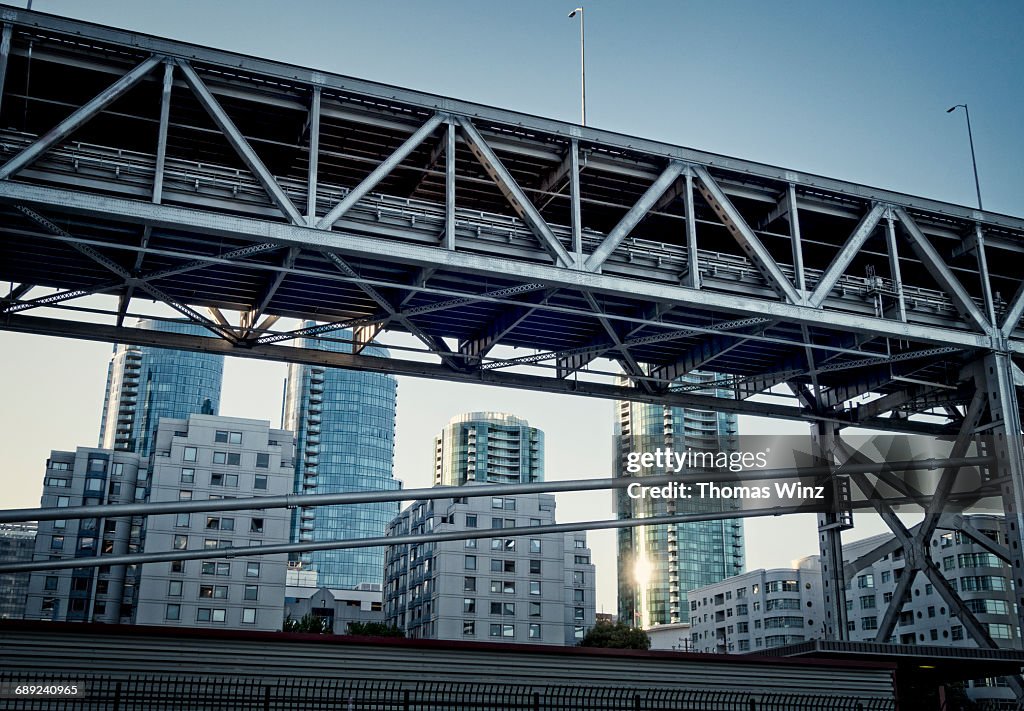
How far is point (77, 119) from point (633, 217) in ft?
40.7

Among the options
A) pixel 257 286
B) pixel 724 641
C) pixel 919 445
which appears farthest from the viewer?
pixel 724 641

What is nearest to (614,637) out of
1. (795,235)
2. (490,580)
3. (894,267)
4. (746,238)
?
(490,580)

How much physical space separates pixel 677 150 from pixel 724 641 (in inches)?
6381

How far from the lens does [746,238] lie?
27078 millimetres

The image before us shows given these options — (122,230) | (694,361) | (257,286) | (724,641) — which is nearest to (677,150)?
(694,361)

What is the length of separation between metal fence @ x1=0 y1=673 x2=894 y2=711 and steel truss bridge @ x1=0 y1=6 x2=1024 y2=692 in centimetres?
847

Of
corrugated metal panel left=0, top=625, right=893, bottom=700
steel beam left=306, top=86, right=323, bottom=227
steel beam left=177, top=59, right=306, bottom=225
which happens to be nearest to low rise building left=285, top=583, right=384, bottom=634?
corrugated metal panel left=0, top=625, right=893, bottom=700

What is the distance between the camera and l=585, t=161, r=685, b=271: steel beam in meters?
25.2

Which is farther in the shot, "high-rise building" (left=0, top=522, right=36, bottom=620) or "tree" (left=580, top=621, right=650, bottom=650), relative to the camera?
"high-rise building" (left=0, top=522, right=36, bottom=620)

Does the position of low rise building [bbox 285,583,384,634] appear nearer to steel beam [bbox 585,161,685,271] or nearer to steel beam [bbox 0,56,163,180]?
steel beam [bbox 585,161,685,271]

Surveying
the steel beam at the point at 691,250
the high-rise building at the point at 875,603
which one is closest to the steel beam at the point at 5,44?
the steel beam at the point at 691,250

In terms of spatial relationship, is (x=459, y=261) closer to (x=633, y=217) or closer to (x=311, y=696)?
(x=633, y=217)

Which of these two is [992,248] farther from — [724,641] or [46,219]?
[724,641]

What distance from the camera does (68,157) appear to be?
2250 cm
